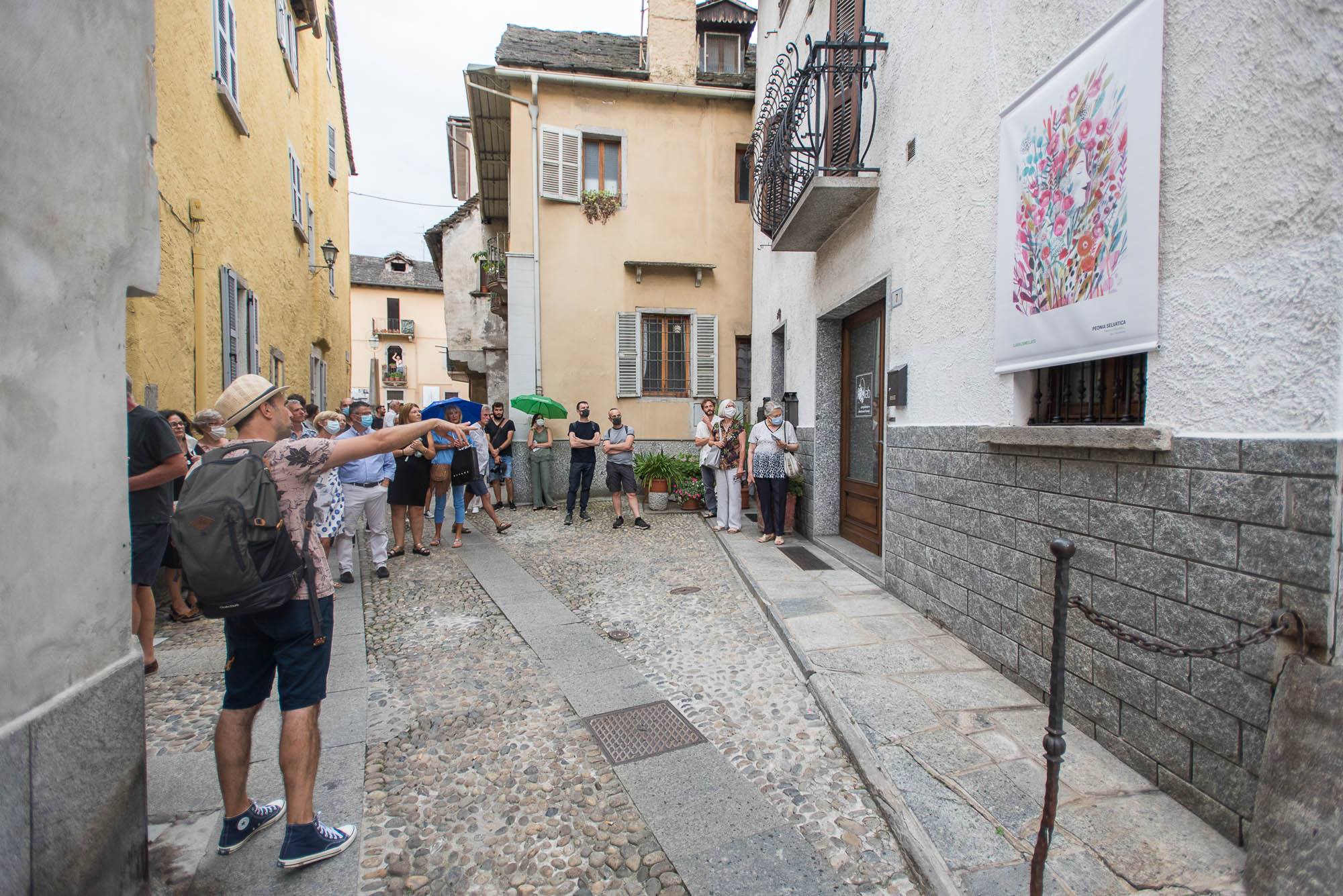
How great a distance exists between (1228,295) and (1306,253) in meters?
0.29

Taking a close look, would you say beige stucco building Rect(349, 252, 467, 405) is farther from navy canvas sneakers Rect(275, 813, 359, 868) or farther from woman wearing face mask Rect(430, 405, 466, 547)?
navy canvas sneakers Rect(275, 813, 359, 868)

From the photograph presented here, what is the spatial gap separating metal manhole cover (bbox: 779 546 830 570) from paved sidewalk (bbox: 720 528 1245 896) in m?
2.13

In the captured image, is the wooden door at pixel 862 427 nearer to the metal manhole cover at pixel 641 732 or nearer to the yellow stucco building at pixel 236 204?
the metal manhole cover at pixel 641 732

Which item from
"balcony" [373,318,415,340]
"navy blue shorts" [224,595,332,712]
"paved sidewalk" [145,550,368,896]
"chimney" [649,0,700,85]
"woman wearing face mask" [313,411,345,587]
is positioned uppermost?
"chimney" [649,0,700,85]

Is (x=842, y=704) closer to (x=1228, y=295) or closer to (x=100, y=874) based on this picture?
(x=1228, y=295)

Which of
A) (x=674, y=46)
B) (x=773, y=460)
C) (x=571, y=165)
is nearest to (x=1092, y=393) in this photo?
(x=773, y=460)

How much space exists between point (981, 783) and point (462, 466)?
6672 mm

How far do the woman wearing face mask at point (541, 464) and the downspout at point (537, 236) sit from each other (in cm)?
121

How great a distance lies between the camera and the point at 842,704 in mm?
3428

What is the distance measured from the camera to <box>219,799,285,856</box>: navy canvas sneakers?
2.45 m

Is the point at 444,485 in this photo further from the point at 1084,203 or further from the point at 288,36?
the point at 288,36

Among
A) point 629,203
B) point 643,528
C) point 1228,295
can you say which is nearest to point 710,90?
point 629,203

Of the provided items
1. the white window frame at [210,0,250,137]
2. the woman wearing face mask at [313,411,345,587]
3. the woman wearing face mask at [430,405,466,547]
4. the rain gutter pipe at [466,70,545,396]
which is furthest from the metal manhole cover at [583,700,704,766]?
the rain gutter pipe at [466,70,545,396]

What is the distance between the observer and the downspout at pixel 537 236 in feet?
39.4
